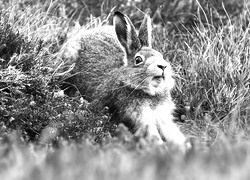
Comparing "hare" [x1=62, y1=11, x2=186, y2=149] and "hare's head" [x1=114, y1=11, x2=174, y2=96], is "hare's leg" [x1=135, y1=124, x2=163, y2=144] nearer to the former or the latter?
"hare" [x1=62, y1=11, x2=186, y2=149]

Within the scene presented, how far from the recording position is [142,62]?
7160 mm

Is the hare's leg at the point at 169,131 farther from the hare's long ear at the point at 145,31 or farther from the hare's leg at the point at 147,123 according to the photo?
the hare's long ear at the point at 145,31

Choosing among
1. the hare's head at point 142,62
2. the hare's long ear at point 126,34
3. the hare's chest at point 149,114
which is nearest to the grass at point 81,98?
the hare's chest at point 149,114

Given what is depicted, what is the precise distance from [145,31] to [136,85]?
2.70 ft

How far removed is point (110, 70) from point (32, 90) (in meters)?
1.21

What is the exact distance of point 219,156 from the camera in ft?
10.7

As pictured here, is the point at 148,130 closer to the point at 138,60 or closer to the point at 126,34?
the point at 138,60

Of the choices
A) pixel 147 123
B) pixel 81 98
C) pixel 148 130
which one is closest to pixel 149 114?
pixel 147 123

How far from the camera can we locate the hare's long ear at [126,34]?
7285 mm

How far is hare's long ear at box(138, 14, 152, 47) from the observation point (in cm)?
739

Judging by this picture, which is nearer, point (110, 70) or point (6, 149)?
point (6, 149)

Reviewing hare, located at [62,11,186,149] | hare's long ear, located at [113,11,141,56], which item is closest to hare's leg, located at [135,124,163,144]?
hare, located at [62,11,186,149]

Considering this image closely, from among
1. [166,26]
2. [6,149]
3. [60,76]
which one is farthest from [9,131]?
[166,26]

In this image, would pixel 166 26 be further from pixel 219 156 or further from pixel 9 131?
pixel 219 156
